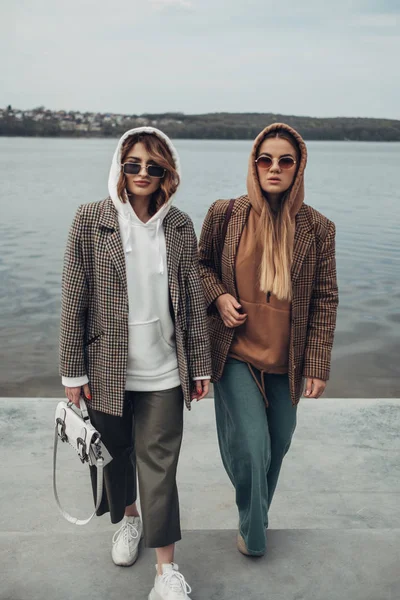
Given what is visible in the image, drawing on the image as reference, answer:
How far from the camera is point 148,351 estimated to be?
2.94 meters

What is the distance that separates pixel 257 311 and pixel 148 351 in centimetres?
53

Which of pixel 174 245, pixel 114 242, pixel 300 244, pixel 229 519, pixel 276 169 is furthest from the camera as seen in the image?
pixel 229 519

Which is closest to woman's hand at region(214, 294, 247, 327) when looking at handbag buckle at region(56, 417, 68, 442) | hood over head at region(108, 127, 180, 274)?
hood over head at region(108, 127, 180, 274)

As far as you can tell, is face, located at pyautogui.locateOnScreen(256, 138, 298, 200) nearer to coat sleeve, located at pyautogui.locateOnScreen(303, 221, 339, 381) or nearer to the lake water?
coat sleeve, located at pyautogui.locateOnScreen(303, 221, 339, 381)

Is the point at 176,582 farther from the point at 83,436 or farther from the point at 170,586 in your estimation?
the point at 83,436

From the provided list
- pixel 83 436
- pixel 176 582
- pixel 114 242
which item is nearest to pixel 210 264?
pixel 114 242

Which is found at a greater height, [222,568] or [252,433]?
[252,433]

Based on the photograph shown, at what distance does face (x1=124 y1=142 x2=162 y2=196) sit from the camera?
289 centimetres

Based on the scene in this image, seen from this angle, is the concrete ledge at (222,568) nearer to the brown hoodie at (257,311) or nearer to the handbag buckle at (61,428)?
the handbag buckle at (61,428)

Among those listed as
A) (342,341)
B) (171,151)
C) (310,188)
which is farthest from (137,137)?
(310,188)

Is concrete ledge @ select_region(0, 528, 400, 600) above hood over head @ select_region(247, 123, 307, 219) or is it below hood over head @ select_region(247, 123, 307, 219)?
below

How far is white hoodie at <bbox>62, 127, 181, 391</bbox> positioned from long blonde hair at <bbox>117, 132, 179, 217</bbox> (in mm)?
20

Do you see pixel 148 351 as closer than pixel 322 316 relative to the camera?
Yes

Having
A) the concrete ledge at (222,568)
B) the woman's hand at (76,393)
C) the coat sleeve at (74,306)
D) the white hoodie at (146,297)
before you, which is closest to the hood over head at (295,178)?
the white hoodie at (146,297)
